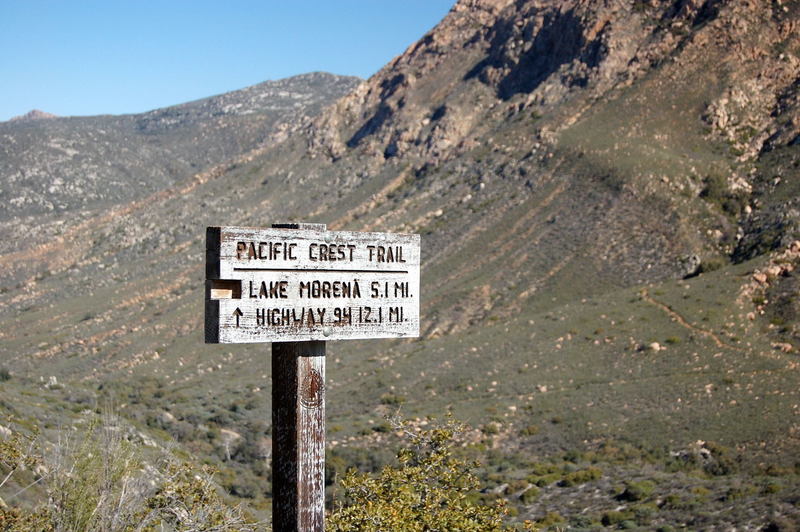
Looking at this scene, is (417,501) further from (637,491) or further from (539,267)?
(539,267)

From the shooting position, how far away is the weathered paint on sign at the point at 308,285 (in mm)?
4684

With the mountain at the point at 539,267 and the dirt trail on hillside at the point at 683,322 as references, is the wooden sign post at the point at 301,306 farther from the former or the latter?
the dirt trail on hillside at the point at 683,322

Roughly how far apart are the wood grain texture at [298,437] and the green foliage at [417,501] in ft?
10.4

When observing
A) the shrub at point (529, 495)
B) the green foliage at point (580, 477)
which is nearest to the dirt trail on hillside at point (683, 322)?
the green foliage at point (580, 477)

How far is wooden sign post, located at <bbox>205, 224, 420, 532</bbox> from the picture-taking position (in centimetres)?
470

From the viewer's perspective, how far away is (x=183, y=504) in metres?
9.43

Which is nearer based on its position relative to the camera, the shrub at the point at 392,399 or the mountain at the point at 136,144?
the shrub at the point at 392,399

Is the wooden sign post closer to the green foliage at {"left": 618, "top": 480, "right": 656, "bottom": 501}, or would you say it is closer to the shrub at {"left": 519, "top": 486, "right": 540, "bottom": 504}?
the green foliage at {"left": 618, "top": 480, "right": 656, "bottom": 501}

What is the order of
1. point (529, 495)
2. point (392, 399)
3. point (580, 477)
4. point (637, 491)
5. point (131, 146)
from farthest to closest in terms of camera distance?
point (131, 146) → point (392, 399) → point (580, 477) → point (529, 495) → point (637, 491)

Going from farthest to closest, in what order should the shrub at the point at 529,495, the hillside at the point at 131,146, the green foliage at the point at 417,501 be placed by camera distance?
the hillside at the point at 131,146 → the shrub at the point at 529,495 → the green foliage at the point at 417,501

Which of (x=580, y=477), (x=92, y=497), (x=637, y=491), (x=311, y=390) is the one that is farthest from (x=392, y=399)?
(x=311, y=390)

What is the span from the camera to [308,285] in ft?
16.1

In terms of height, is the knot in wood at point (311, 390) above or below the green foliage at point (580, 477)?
above

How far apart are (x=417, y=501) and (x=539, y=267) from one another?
39040mm
